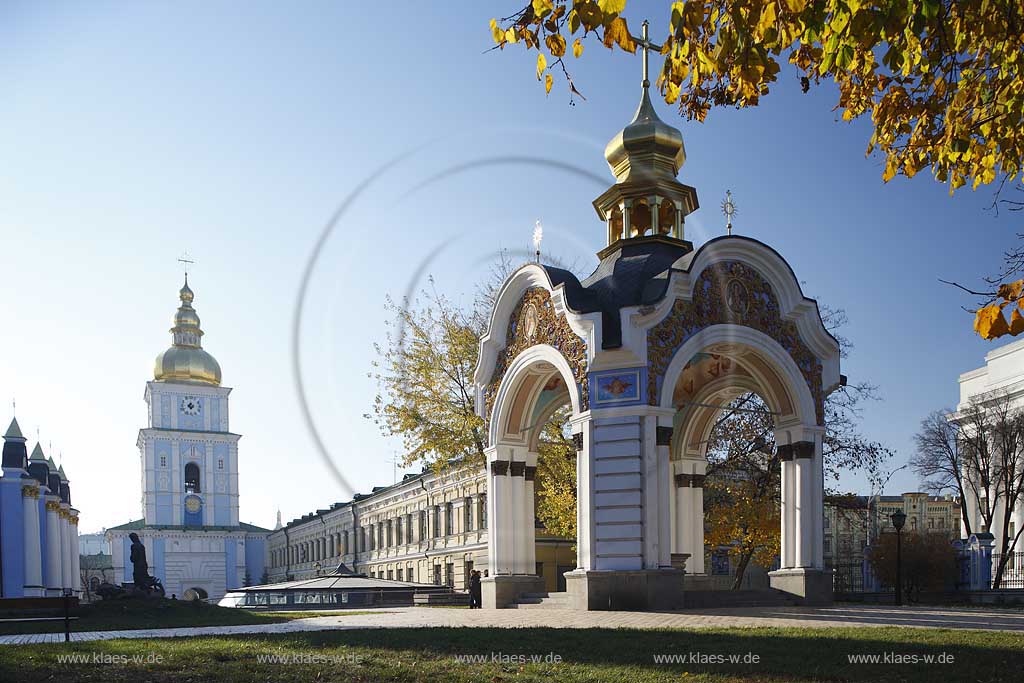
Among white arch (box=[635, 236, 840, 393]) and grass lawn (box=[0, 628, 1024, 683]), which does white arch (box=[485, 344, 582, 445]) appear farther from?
grass lawn (box=[0, 628, 1024, 683])

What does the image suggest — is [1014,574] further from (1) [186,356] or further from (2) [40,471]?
(1) [186,356]

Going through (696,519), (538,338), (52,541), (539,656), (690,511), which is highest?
(538,338)

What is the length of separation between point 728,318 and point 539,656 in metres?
10.8

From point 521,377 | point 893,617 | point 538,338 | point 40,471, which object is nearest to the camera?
point 893,617

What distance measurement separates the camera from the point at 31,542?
43.2 meters

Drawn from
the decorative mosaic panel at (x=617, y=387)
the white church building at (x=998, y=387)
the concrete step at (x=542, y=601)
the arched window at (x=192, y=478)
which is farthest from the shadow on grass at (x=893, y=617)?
the arched window at (x=192, y=478)

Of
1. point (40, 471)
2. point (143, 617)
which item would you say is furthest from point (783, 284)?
point (40, 471)

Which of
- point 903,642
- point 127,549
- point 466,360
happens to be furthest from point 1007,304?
point 127,549

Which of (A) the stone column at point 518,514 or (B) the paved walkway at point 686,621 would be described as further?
(A) the stone column at point 518,514

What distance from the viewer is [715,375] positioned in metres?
21.9

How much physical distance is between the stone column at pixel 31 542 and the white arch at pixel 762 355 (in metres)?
35.9

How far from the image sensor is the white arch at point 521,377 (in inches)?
736

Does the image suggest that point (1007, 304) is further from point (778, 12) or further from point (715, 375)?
point (715, 375)

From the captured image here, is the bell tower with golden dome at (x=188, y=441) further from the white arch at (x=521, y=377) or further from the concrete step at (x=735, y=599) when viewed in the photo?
the concrete step at (x=735, y=599)
